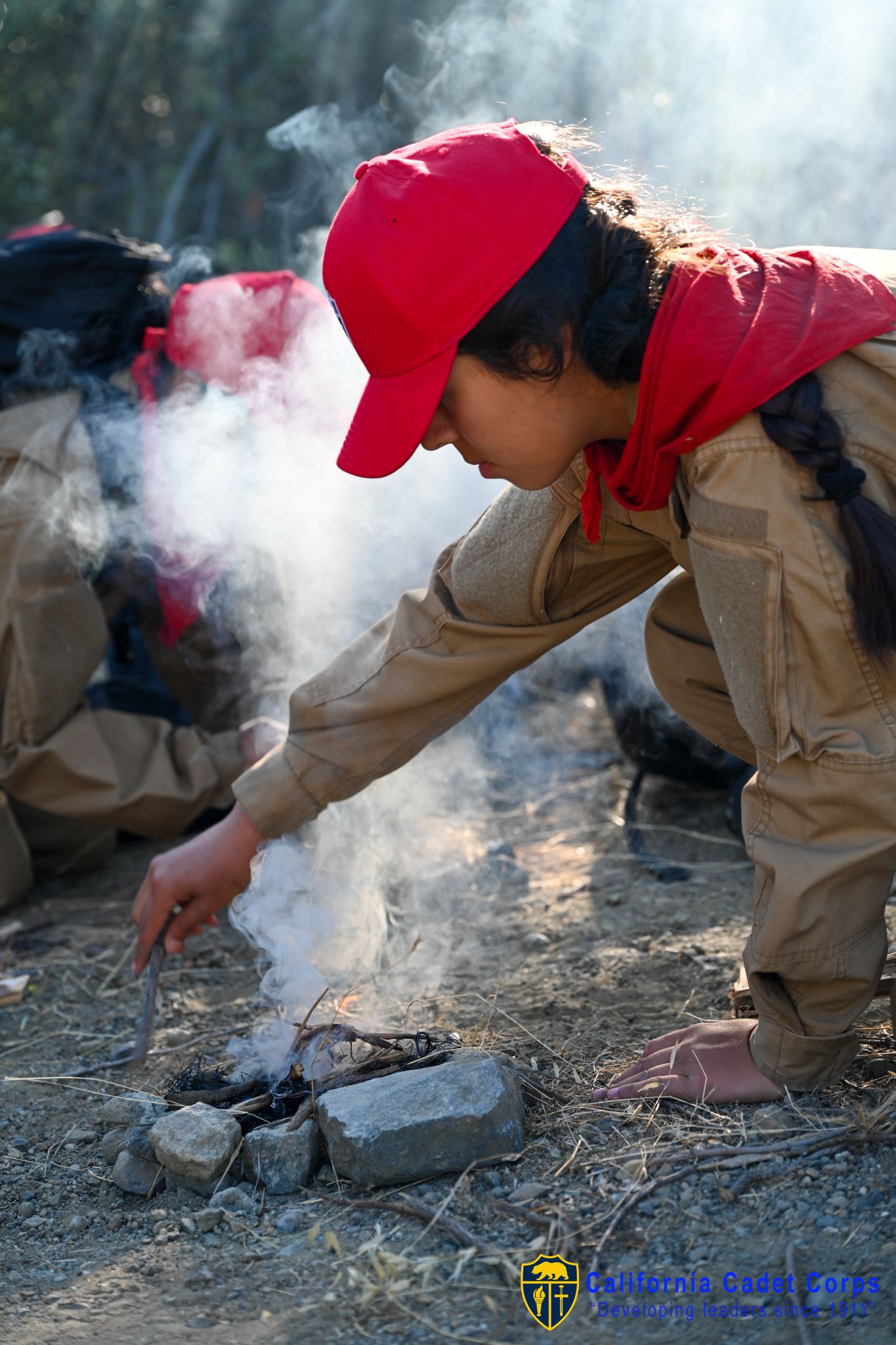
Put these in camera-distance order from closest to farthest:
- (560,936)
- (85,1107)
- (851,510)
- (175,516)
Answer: (851,510) < (85,1107) < (560,936) < (175,516)

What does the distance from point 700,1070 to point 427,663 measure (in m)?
0.84

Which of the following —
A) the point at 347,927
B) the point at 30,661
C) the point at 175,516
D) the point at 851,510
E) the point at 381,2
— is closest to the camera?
the point at 851,510

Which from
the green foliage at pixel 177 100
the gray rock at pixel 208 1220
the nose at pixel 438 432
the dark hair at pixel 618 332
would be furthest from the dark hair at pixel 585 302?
the green foliage at pixel 177 100

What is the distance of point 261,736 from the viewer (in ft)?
10.9

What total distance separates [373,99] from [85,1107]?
5472mm

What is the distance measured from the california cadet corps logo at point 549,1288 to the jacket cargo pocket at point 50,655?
2.30 meters

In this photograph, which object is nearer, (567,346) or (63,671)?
(567,346)

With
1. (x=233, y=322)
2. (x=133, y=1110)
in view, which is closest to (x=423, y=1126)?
(x=133, y=1110)

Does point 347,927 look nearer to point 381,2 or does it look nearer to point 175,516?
point 175,516

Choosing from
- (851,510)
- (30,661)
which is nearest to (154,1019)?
(30,661)

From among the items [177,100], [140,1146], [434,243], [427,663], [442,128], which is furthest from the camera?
[177,100]

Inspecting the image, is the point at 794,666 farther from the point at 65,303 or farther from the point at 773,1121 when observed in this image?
the point at 65,303

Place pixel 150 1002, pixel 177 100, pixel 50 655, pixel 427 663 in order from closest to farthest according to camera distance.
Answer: pixel 427 663 < pixel 150 1002 < pixel 50 655 < pixel 177 100

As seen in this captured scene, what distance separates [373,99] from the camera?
6.26m
